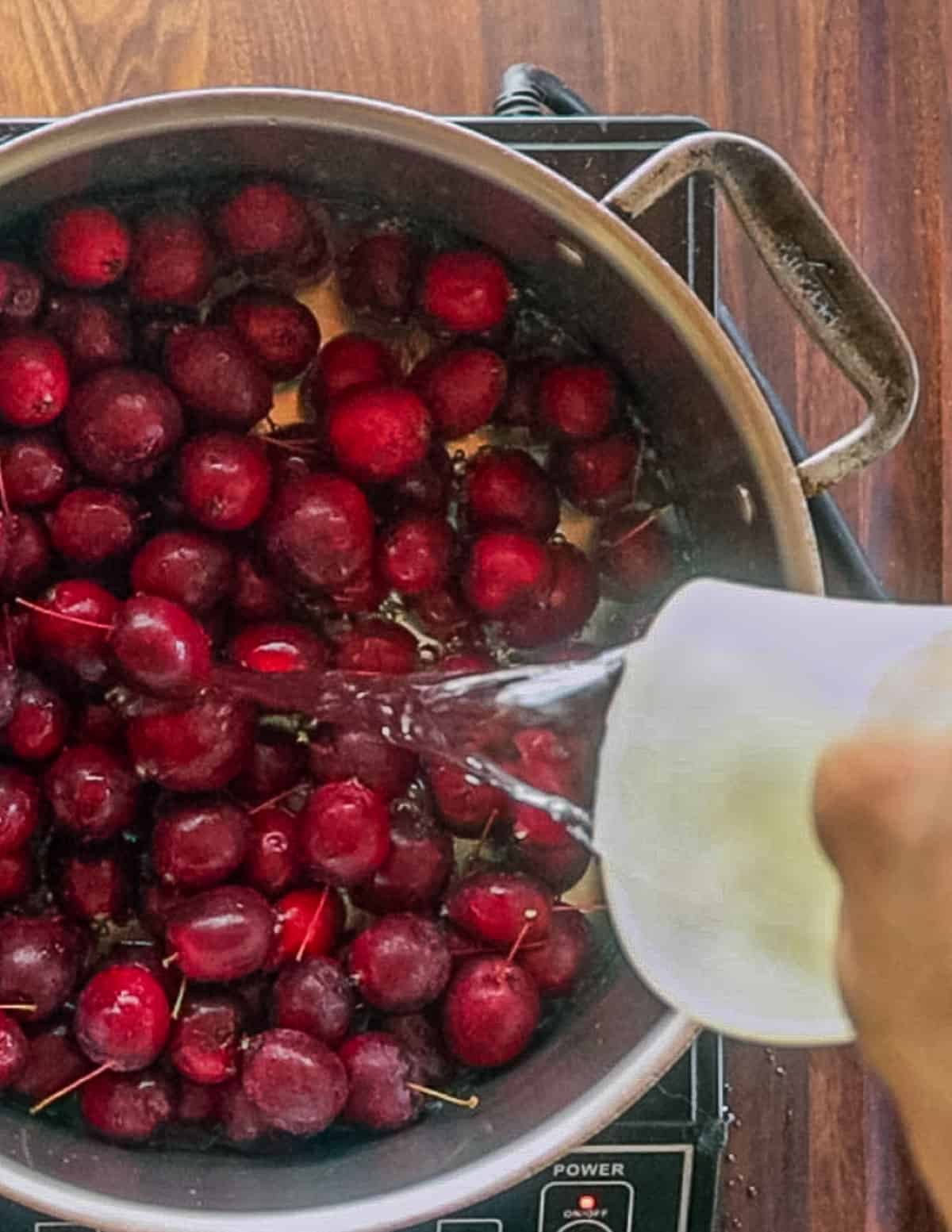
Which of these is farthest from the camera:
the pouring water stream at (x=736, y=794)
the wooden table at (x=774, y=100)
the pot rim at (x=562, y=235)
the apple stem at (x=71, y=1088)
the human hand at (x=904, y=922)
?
the wooden table at (x=774, y=100)

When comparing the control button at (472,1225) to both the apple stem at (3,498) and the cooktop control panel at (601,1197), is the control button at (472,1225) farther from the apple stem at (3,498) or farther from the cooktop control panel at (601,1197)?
the apple stem at (3,498)

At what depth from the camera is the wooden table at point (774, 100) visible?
3.32 ft

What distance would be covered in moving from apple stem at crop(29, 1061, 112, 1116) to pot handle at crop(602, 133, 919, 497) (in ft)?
1.78

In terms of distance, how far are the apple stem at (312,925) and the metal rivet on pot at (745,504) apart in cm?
36

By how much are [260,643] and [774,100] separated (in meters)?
0.53

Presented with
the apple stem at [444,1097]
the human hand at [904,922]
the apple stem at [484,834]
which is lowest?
the apple stem at [444,1097]

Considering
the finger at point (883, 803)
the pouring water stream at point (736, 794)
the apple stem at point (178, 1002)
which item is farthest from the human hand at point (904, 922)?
the apple stem at point (178, 1002)

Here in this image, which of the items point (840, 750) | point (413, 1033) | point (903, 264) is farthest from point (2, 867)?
point (903, 264)

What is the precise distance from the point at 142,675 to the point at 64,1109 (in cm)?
29

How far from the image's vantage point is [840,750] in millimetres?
488

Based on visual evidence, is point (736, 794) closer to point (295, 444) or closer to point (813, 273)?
point (813, 273)

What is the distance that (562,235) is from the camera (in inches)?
32.6

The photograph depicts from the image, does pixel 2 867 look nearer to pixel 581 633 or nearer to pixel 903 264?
pixel 581 633

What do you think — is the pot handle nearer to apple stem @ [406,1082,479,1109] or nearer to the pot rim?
the pot rim
